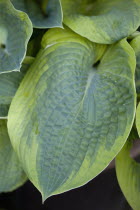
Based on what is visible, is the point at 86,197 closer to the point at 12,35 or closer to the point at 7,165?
the point at 7,165

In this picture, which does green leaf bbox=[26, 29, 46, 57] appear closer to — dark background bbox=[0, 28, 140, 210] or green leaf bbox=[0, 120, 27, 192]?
green leaf bbox=[0, 120, 27, 192]

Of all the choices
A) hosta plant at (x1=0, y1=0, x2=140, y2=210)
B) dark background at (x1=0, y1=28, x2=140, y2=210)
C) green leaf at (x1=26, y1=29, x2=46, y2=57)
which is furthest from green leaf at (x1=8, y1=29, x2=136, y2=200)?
dark background at (x1=0, y1=28, x2=140, y2=210)

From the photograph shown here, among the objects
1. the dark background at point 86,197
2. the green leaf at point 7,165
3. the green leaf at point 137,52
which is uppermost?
the green leaf at point 137,52

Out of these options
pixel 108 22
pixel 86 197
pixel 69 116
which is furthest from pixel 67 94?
pixel 86 197

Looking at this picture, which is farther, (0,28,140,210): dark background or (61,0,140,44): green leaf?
(0,28,140,210): dark background

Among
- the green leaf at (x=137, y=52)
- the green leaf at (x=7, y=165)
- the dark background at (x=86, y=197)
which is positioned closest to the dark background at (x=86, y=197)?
the dark background at (x=86, y=197)

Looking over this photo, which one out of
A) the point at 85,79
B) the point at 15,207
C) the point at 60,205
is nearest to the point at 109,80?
the point at 85,79

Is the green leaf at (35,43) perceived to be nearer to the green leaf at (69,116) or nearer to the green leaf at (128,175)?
→ the green leaf at (69,116)
